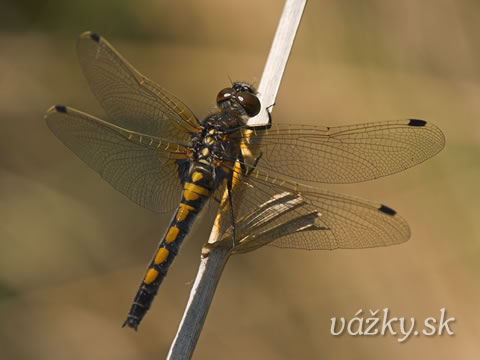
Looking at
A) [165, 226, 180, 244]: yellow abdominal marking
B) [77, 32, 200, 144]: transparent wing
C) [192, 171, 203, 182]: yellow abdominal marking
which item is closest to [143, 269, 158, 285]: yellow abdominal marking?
[165, 226, 180, 244]: yellow abdominal marking

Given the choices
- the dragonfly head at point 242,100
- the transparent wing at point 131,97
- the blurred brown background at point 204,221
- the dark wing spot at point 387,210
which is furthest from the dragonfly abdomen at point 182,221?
the blurred brown background at point 204,221

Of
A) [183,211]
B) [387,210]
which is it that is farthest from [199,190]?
[387,210]

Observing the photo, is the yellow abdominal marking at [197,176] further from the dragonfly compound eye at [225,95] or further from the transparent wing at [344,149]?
the dragonfly compound eye at [225,95]

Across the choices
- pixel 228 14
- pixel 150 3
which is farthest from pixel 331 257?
pixel 150 3

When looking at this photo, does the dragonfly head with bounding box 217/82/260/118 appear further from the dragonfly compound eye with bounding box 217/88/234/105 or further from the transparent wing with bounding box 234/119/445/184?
the transparent wing with bounding box 234/119/445/184

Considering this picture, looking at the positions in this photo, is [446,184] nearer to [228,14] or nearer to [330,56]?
[330,56]
